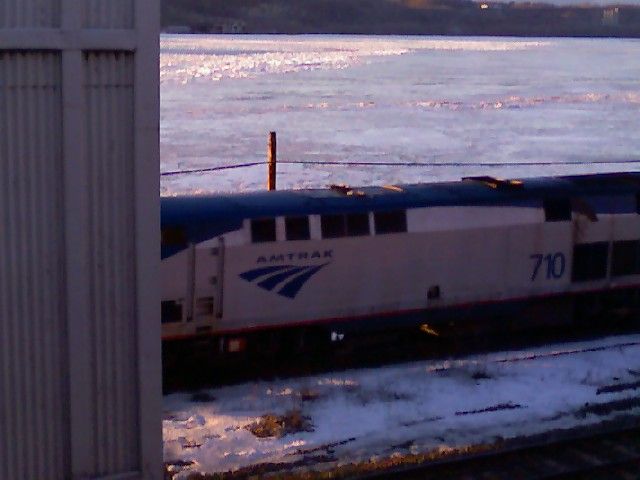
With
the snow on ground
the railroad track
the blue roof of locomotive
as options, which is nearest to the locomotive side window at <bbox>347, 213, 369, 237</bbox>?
the blue roof of locomotive

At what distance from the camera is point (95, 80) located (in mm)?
8844

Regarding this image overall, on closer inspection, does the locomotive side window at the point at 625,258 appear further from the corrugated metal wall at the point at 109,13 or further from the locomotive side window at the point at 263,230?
the corrugated metal wall at the point at 109,13

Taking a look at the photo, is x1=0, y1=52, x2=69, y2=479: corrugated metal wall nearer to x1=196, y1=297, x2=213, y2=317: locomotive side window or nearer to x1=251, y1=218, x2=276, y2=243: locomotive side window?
x1=196, y1=297, x2=213, y2=317: locomotive side window

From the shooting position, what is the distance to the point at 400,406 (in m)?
14.6

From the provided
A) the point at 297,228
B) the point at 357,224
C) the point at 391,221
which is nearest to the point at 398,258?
the point at 391,221

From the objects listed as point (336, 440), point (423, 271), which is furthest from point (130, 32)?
point (423, 271)

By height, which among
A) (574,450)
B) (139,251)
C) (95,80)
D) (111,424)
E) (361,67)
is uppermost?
(361,67)

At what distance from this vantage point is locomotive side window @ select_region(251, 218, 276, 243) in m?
15.9

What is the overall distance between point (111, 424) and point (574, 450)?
20.4 feet

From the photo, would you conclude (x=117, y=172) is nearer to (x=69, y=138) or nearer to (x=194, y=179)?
(x=69, y=138)

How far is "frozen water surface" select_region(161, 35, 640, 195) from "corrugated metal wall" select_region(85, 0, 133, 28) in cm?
2178

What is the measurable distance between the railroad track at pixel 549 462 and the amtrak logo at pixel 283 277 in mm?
4728

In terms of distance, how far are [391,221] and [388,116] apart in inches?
1283

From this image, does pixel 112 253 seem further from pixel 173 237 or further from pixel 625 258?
pixel 625 258
